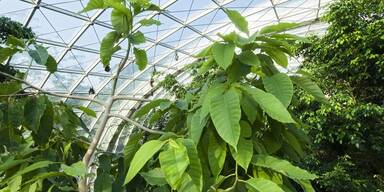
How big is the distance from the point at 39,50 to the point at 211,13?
2117 centimetres

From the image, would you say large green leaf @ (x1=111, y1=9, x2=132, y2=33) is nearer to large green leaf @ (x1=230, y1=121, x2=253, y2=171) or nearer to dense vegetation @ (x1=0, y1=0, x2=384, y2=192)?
dense vegetation @ (x1=0, y1=0, x2=384, y2=192)

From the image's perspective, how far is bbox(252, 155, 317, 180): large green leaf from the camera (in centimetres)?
119

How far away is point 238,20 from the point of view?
144cm

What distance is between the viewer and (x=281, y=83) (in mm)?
1352

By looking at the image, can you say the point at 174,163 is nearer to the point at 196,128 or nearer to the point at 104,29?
the point at 196,128

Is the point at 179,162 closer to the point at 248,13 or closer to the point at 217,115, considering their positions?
the point at 217,115

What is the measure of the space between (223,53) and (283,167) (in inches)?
15.7

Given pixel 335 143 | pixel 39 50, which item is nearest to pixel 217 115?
pixel 39 50

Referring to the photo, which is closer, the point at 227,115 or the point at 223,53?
the point at 227,115

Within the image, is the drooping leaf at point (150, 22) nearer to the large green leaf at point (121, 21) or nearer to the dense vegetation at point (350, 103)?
the large green leaf at point (121, 21)

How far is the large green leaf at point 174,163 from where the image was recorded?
44.3 inches

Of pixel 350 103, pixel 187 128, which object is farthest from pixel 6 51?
pixel 350 103

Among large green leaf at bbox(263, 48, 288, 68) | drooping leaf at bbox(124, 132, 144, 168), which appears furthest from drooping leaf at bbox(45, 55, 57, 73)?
large green leaf at bbox(263, 48, 288, 68)

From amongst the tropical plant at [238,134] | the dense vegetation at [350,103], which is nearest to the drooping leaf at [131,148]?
the tropical plant at [238,134]
